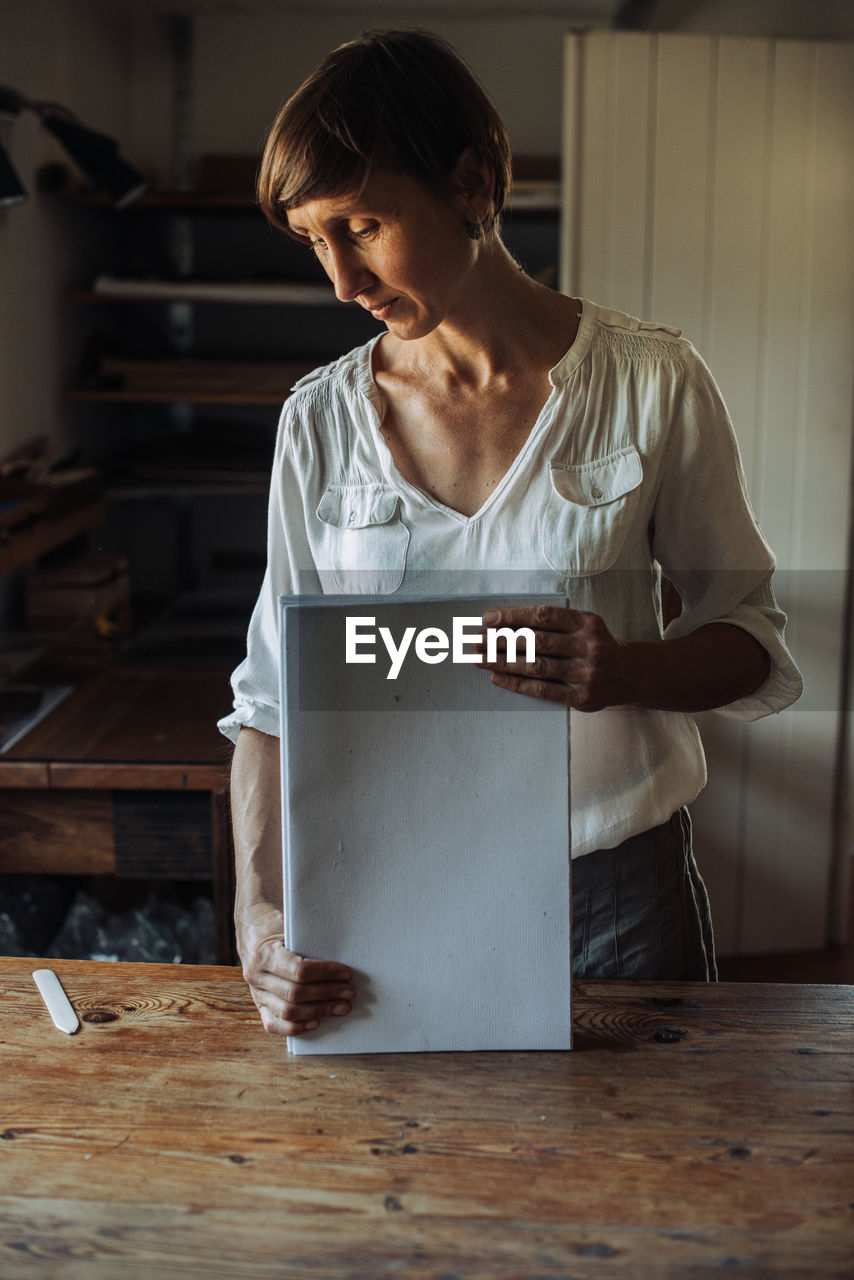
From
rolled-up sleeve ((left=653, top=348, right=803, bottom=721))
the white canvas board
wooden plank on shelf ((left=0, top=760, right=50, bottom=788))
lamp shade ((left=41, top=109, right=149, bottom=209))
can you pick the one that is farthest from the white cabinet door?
the white canvas board

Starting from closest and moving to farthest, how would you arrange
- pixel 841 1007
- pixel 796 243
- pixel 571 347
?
1. pixel 841 1007
2. pixel 571 347
3. pixel 796 243

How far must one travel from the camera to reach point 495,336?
1.20m

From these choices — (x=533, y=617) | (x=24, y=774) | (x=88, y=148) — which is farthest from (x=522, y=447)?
(x=88, y=148)

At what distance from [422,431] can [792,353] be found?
1.79 metres

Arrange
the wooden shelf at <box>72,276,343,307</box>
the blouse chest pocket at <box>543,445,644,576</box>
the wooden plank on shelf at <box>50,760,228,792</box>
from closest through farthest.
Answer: the blouse chest pocket at <box>543,445,644,576</box> → the wooden plank on shelf at <box>50,760,228,792</box> → the wooden shelf at <box>72,276,343,307</box>

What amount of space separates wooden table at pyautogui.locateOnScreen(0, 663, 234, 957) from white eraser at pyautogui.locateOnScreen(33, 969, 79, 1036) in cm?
106

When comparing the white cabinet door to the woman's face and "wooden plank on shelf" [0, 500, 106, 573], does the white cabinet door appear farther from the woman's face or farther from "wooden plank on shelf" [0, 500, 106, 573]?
the woman's face

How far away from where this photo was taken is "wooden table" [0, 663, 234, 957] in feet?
7.20

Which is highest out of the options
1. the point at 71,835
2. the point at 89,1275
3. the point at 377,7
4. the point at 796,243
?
the point at 377,7

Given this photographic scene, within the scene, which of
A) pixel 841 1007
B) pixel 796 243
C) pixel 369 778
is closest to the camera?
pixel 369 778

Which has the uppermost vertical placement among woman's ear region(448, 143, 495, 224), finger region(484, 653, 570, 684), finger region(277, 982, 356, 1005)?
woman's ear region(448, 143, 495, 224)

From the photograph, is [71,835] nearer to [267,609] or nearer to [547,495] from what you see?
[267,609]

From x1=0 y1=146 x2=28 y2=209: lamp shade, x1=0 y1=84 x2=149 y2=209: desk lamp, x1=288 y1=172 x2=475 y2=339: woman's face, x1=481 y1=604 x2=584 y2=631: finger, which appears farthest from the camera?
x1=0 y1=84 x2=149 y2=209: desk lamp

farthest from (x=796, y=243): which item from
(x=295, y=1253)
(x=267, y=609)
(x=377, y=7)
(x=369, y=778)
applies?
(x=295, y=1253)
